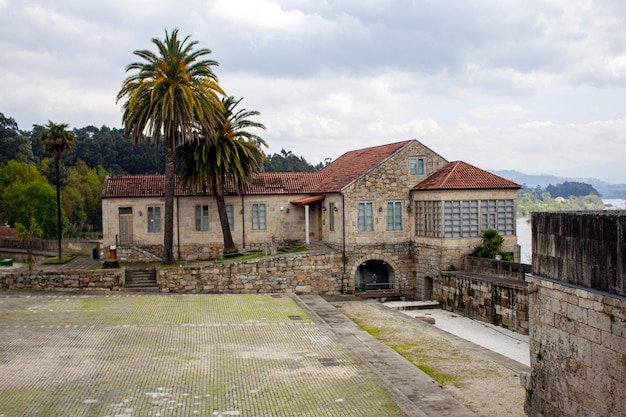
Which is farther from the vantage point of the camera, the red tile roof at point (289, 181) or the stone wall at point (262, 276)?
the red tile roof at point (289, 181)

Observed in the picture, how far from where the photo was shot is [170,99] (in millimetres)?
31344

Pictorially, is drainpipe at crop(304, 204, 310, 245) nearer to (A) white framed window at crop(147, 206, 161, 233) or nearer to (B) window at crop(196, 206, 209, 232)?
(B) window at crop(196, 206, 209, 232)

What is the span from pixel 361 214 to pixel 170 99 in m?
10.8

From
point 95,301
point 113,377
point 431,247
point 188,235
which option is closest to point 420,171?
point 431,247

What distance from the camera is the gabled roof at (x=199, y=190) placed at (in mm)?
36188

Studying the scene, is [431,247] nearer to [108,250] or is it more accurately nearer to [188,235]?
[188,235]

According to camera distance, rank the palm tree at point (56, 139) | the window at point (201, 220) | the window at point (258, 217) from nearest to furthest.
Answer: the window at point (201, 220)
the window at point (258, 217)
the palm tree at point (56, 139)

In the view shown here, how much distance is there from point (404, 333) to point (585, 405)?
11.6m

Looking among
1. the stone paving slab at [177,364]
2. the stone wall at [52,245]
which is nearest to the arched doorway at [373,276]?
the stone paving slab at [177,364]

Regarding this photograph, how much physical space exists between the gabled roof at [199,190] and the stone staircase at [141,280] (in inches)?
234

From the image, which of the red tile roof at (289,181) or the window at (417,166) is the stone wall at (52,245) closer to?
the red tile roof at (289,181)

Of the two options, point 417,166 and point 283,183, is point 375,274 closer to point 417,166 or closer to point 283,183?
point 417,166

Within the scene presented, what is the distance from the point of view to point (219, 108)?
3350 cm

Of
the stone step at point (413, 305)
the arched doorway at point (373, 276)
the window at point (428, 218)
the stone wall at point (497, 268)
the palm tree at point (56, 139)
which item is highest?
the palm tree at point (56, 139)
